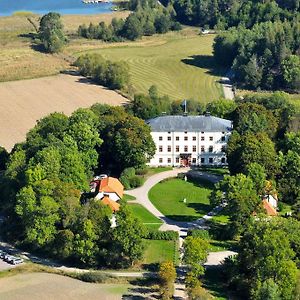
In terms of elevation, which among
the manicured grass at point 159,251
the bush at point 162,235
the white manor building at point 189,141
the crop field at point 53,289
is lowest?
the crop field at point 53,289

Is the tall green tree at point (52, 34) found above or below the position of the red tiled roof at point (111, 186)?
above

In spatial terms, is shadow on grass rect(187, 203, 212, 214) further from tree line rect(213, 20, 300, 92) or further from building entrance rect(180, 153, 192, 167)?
tree line rect(213, 20, 300, 92)

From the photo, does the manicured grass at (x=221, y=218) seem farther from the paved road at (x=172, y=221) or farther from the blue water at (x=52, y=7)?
the blue water at (x=52, y=7)

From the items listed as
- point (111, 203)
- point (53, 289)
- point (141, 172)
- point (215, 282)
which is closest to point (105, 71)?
point (141, 172)

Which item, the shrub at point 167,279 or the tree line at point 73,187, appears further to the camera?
the tree line at point 73,187

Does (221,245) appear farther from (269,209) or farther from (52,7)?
(52,7)

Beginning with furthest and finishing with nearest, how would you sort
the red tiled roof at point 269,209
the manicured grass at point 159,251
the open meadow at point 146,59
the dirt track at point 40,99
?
the open meadow at point 146,59
the dirt track at point 40,99
the red tiled roof at point 269,209
the manicured grass at point 159,251

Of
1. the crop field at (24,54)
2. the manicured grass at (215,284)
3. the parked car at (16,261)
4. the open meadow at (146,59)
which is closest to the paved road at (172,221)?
the manicured grass at (215,284)
